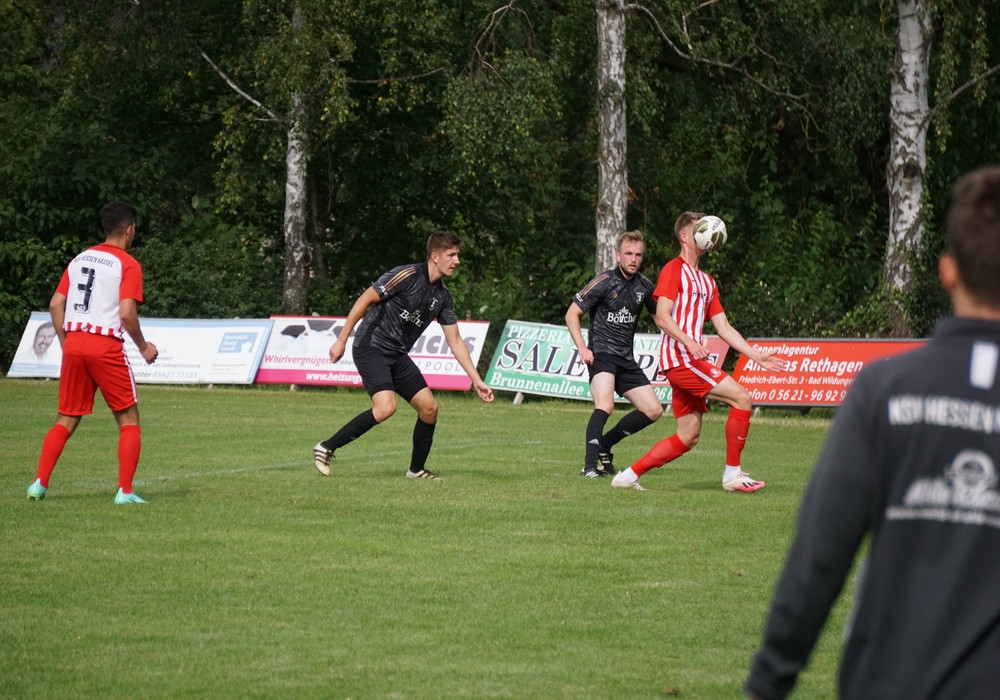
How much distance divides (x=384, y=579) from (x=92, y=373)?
3388 mm

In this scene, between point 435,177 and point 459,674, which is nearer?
point 459,674

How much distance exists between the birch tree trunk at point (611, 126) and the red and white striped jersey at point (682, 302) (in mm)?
11865

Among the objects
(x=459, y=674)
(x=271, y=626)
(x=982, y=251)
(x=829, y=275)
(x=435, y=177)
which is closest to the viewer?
(x=982, y=251)

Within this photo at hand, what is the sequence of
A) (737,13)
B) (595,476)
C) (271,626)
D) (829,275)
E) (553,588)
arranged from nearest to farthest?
1. (271,626)
2. (553,588)
3. (595,476)
4. (737,13)
5. (829,275)

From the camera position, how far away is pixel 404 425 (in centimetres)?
1808

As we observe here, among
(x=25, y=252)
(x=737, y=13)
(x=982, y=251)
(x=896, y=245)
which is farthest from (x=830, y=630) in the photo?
(x=25, y=252)

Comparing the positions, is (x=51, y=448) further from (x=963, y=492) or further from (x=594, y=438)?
(x=963, y=492)

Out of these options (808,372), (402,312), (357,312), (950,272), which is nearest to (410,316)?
(402,312)

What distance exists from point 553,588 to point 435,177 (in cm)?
2303

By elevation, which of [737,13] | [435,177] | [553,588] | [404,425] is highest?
[737,13]

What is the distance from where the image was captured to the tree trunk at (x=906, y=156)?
73.7ft

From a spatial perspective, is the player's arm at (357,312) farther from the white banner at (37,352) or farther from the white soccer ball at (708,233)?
the white banner at (37,352)

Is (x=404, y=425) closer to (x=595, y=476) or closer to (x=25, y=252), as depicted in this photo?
(x=595, y=476)

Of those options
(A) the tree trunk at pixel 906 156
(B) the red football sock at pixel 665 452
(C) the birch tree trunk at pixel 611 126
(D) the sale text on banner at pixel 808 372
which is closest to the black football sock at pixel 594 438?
(B) the red football sock at pixel 665 452
